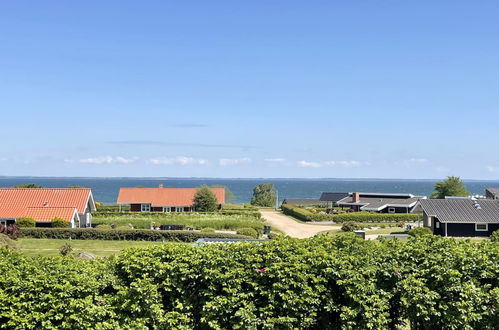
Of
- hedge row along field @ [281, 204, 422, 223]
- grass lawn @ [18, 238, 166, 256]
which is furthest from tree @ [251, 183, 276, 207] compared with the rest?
grass lawn @ [18, 238, 166, 256]

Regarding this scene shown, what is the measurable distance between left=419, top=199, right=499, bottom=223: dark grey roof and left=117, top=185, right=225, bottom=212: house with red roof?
37.6 meters

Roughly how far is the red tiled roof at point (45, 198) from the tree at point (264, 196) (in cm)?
5832

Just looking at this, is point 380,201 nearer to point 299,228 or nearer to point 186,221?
point 299,228

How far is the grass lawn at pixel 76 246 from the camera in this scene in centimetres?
3459

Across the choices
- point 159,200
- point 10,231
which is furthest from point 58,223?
point 159,200

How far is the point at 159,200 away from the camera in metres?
76.1

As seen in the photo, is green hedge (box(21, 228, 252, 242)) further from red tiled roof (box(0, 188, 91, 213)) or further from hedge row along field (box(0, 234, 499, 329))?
hedge row along field (box(0, 234, 499, 329))

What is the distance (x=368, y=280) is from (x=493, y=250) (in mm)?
3657

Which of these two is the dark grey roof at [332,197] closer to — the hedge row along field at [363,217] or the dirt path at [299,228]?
the hedge row along field at [363,217]

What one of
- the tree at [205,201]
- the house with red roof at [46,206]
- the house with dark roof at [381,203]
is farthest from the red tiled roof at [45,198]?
the house with dark roof at [381,203]

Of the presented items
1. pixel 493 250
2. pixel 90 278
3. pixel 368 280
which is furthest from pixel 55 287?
pixel 493 250

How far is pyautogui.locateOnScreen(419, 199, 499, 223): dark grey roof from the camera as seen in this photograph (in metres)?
49.7

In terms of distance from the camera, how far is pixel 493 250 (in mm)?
11914

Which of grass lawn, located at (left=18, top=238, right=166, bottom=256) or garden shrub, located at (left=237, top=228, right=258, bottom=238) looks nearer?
grass lawn, located at (left=18, top=238, right=166, bottom=256)
